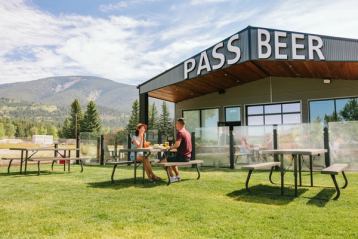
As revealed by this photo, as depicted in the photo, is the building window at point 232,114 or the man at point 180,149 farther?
the building window at point 232,114

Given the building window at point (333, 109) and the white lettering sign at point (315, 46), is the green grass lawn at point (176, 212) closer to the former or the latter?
the white lettering sign at point (315, 46)

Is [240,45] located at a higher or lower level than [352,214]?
higher

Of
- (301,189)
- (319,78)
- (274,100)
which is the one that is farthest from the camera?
(274,100)

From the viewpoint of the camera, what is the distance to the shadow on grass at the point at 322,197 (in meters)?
5.32

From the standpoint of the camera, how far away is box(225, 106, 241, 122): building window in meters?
19.1

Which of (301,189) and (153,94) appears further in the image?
(153,94)

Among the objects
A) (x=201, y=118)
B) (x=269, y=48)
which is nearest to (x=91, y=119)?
(x=201, y=118)

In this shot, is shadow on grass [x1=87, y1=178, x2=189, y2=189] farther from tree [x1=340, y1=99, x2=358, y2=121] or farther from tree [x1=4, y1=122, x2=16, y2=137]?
tree [x1=4, y1=122, x2=16, y2=137]

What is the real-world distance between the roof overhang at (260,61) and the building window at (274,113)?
159cm

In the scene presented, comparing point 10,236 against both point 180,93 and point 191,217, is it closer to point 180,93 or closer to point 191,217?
point 191,217

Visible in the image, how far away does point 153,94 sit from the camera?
19234 millimetres

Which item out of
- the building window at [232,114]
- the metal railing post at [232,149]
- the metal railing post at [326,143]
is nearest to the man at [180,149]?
the metal railing post at [232,149]

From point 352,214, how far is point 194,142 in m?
8.94

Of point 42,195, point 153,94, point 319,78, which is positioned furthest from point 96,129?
point 42,195
